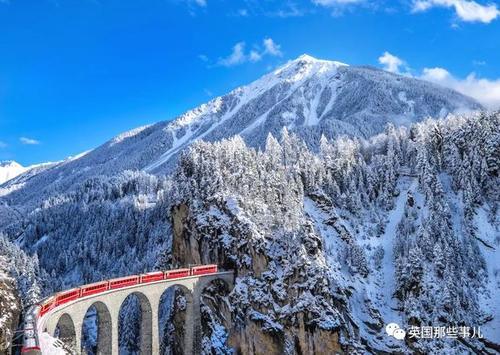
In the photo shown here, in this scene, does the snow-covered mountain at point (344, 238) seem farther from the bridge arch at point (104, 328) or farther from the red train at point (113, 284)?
the bridge arch at point (104, 328)

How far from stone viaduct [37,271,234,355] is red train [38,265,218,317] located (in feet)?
1.43

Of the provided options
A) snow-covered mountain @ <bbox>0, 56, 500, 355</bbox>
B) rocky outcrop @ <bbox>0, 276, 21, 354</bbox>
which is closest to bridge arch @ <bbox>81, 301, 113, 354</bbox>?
rocky outcrop @ <bbox>0, 276, 21, 354</bbox>

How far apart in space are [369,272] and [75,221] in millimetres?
132021

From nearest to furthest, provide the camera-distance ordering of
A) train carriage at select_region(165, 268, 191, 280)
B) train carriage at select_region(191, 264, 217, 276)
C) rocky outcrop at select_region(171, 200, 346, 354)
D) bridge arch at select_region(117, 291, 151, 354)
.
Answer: bridge arch at select_region(117, 291, 151, 354) → rocky outcrop at select_region(171, 200, 346, 354) → train carriage at select_region(165, 268, 191, 280) → train carriage at select_region(191, 264, 217, 276)

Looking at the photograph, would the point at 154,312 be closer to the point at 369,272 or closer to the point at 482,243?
the point at 369,272

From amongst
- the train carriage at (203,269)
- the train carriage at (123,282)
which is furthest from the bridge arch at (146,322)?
the train carriage at (203,269)

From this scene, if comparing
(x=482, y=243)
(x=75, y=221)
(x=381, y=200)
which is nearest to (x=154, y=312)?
(x=381, y=200)

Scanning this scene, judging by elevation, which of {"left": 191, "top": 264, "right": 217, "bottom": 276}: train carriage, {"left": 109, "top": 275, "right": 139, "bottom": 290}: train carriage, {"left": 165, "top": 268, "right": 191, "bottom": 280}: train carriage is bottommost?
{"left": 109, "top": 275, "right": 139, "bottom": 290}: train carriage

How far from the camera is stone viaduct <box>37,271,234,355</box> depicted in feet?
157

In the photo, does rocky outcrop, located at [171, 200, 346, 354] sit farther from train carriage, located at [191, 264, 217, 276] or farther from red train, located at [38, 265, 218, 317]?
red train, located at [38, 265, 218, 317]

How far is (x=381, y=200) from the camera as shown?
80500 mm

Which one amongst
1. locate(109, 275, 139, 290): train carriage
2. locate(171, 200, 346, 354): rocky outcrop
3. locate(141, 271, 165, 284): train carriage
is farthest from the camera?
locate(171, 200, 346, 354): rocky outcrop

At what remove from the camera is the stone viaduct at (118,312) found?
1889 inches

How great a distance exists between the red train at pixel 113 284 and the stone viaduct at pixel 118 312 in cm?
43
